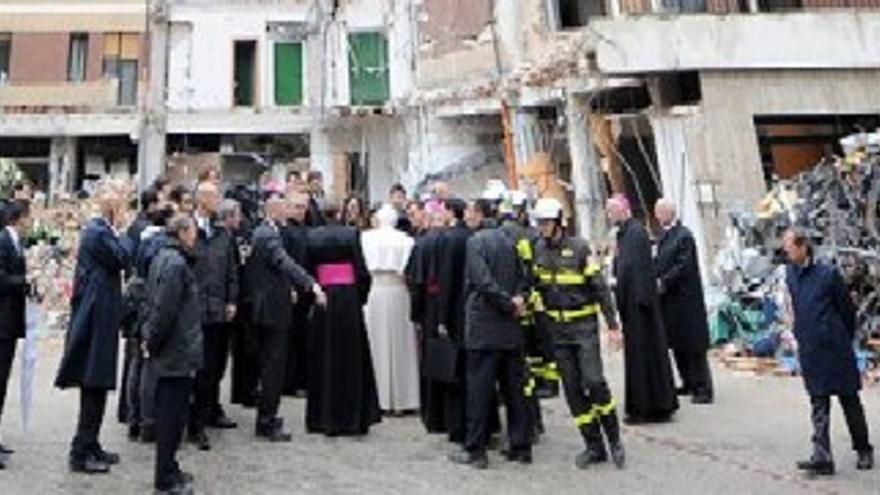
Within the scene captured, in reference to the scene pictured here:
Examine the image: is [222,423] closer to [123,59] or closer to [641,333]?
[641,333]

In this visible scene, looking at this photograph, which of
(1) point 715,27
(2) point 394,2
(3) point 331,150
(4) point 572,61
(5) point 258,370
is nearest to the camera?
(5) point 258,370

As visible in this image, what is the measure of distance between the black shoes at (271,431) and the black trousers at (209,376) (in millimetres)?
490

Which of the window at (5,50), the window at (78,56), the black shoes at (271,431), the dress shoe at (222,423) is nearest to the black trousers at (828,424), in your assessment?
the black shoes at (271,431)

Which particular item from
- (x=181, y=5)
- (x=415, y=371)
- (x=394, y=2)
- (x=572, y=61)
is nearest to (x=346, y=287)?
(x=415, y=371)

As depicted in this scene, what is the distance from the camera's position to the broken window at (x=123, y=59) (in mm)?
34969

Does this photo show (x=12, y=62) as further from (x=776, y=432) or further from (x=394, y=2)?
(x=776, y=432)

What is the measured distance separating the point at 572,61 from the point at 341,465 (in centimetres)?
1252

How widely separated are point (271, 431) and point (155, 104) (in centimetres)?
2469

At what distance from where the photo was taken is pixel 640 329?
31.7 feet

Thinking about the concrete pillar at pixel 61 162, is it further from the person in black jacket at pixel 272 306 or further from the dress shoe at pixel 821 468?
the dress shoe at pixel 821 468

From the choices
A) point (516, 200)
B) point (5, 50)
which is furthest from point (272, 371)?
point (5, 50)

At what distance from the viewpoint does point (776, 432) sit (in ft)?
29.9

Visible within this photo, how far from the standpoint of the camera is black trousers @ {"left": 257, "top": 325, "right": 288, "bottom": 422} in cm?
853

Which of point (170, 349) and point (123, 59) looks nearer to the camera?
point (170, 349)
